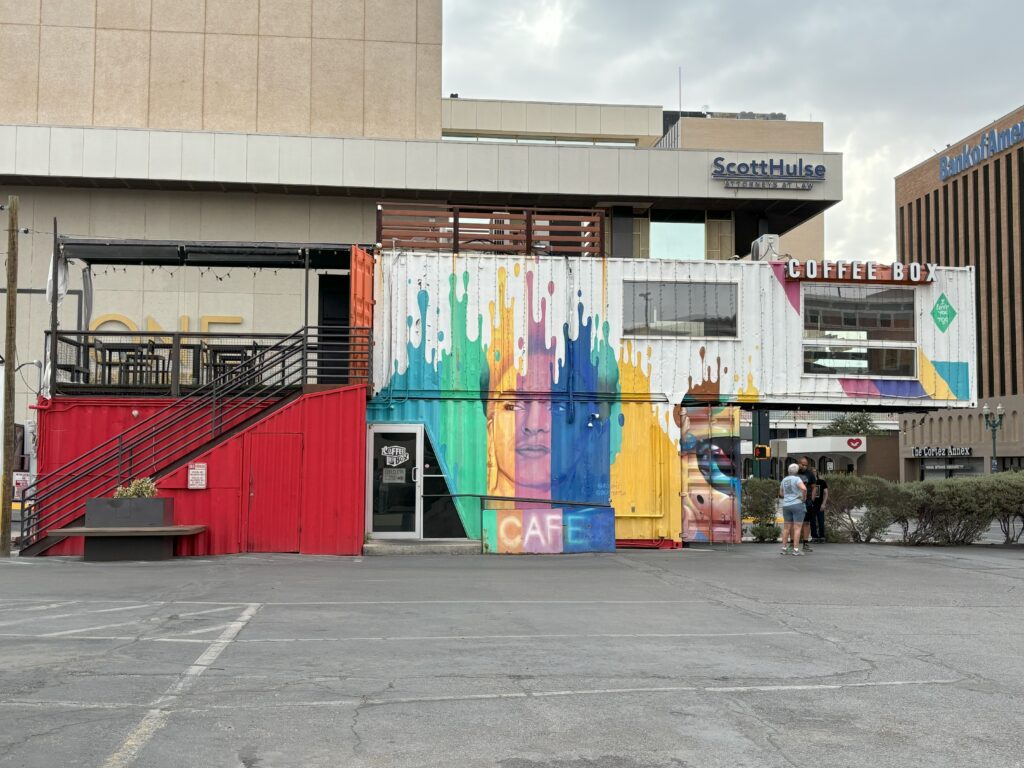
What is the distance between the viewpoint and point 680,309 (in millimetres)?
21125

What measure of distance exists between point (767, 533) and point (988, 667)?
15.1 meters

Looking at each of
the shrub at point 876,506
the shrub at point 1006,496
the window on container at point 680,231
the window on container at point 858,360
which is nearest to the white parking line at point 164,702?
the window on container at point 858,360

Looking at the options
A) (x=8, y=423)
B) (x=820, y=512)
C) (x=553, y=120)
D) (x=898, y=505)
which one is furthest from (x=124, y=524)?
(x=553, y=120)

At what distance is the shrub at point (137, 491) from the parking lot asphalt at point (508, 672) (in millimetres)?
3653

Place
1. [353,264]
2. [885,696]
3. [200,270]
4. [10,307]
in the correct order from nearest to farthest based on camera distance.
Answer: [885,696], [10,307], [353,264], [200,270]

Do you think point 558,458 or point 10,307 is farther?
point 558,458

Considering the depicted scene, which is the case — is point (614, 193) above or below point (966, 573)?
above

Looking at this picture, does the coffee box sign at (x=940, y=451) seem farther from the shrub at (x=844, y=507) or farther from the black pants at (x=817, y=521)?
the black pants at (x=817, y=521)

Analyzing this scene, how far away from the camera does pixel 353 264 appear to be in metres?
20.0

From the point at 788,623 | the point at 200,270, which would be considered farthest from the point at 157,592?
the point at 200,270

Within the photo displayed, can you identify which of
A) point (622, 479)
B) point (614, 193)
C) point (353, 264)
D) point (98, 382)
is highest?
point (614, 193)

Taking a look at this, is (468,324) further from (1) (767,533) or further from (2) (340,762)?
(2) (340,762)

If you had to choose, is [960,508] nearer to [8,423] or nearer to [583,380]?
[583,380]

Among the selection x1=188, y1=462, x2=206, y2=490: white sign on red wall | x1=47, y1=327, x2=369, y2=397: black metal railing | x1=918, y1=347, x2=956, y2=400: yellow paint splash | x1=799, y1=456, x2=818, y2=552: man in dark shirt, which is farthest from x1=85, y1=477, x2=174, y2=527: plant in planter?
x1=918, y1=347, x2=956, y2=400: yellow paint splash
